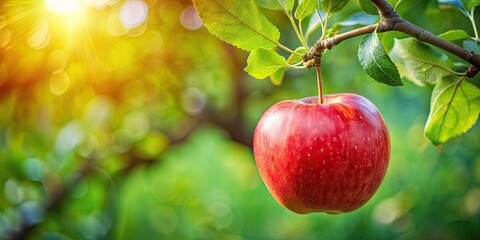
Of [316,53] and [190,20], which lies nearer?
[316,53]

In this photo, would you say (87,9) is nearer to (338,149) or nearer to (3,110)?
(3,110)

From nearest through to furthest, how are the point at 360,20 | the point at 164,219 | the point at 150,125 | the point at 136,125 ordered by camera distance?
the point at 360,20 → the point at 150,125 → the point at 136,125 → the point at 164,219

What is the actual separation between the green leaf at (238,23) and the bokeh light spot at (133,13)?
97 centimetres

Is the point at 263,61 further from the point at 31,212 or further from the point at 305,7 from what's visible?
the point at 31,212

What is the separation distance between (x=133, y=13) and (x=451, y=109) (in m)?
1.05

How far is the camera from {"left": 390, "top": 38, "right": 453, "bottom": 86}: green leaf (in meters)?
0.65

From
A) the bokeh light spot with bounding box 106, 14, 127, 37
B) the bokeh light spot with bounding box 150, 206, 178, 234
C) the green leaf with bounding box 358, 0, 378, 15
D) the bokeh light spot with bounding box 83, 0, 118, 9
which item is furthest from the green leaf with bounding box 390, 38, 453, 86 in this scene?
the bokeh light spot with bounding box 150, 206, 178, 234

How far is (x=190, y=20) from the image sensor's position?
5.42ft

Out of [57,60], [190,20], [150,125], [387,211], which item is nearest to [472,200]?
[387,211]

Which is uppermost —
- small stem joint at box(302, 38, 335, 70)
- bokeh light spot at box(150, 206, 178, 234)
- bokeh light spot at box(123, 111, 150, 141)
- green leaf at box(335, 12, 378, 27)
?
small stem joint at box(302, 38, 335, 70)

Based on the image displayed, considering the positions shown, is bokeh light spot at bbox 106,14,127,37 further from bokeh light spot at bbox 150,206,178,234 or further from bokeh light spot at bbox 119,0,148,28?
bokeh light spot at bbox 150,206,178,234

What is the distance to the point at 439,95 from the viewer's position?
2.18ft

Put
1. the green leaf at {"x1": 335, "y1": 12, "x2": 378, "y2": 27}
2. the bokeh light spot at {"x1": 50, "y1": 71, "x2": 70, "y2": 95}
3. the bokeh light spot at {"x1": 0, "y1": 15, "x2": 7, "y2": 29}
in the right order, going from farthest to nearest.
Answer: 1. the bokeh light spot at {"x1": 50, "y1": 71, "x2": 70, "y2": 95}
2. the bokeh light spot at {"x1": 0, "y1": 15, "x2": 7, "y2": 29}
3. the green leaf at {"x1": 335, "y1": 12, "x2": 378, "y2": 27}

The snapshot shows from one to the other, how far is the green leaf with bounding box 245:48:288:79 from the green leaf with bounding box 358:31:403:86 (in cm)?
9
